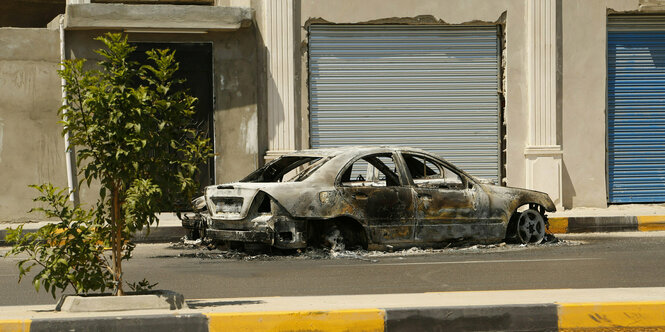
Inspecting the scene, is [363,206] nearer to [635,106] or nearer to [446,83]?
[446,83]

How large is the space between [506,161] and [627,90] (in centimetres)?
269

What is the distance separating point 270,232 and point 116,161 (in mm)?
4641

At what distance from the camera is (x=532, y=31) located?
19.1 m

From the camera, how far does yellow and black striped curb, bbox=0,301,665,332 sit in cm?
652

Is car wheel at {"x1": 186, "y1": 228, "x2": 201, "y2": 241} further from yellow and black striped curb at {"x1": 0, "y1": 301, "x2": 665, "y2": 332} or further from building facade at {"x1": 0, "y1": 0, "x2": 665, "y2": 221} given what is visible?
yellow and black striped curb at {"x1": 0, "y1": 301, "x2": 665, "y2": 332}

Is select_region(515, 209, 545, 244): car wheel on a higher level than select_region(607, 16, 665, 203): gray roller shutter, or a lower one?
lower

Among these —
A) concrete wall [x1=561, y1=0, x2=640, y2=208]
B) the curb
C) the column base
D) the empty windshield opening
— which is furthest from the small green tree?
concrete wall [x1=561, y1=0, x2=640, y2=208]

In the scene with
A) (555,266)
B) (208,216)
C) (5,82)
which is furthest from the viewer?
(5,82)

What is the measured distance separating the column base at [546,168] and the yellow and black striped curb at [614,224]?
2.49 m

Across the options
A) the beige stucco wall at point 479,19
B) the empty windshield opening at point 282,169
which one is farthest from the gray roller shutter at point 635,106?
the empty windshield opening at point 282,169

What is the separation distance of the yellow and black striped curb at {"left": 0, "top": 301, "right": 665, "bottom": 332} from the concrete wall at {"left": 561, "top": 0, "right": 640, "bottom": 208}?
12.6m

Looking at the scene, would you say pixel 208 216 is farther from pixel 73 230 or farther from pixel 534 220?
pixel 73 230

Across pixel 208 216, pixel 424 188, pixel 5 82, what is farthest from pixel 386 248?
pixel 5 82

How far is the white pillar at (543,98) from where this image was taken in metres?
19.1
